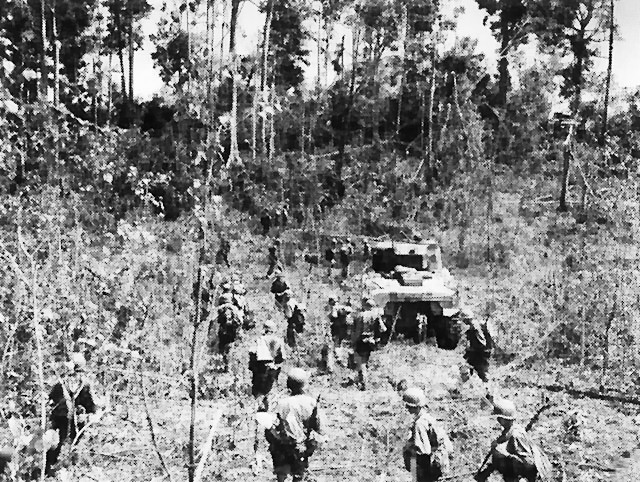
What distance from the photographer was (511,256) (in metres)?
19.2

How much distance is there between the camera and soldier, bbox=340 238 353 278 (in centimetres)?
1856

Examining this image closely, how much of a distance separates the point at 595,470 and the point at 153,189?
15849 millimetres

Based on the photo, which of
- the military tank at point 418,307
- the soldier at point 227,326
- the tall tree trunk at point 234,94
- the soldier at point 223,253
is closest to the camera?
the tall tree trunk at point 234,94

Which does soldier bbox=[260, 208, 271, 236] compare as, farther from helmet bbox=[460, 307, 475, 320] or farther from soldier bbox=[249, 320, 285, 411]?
soldier bbox=[249, 320, 285, 411]

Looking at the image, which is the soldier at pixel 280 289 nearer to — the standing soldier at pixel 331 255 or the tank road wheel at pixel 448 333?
the tank road wheel at pixel 448 333

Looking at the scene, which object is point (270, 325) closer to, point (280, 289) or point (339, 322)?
point (339, 322)

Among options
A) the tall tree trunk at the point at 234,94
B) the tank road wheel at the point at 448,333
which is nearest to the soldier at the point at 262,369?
the tall tree trunk at the point at 234,94

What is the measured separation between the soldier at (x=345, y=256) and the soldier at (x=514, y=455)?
12315 mm

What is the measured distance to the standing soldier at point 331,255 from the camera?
62.2 ft

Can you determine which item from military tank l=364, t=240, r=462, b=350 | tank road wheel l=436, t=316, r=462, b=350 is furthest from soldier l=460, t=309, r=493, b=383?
tank road wheel l=436, t=316, r=462, b=350

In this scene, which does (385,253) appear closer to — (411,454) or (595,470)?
(595,470)

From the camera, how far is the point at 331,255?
1983 cm

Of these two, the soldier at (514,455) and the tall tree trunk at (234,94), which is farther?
the tall tree trunk at (234,94)

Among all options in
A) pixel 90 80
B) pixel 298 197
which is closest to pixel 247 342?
pixel 298 197
